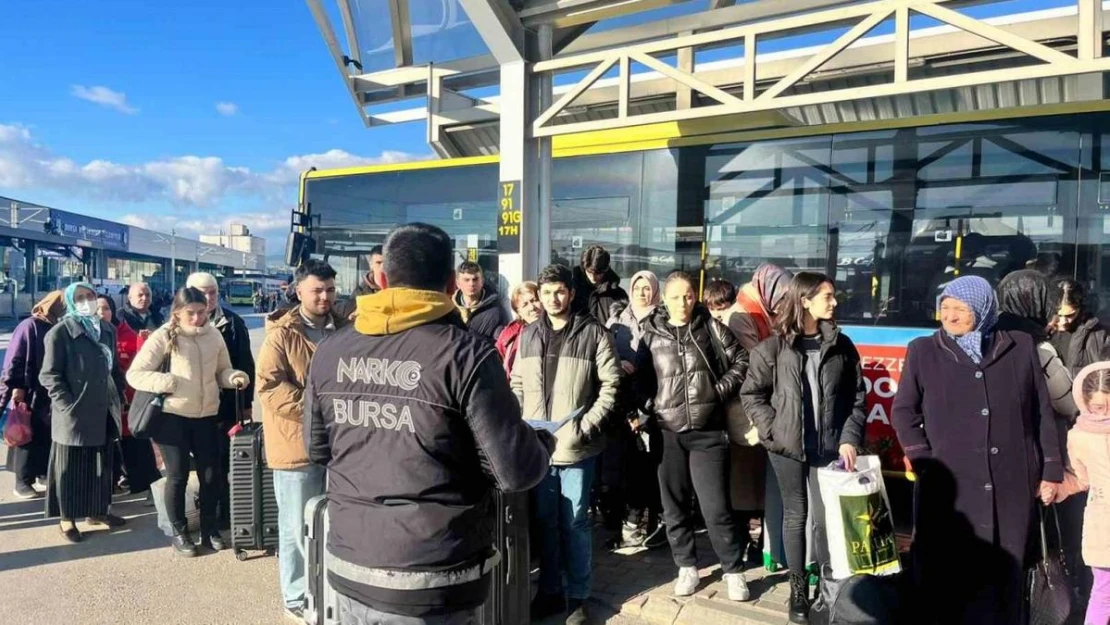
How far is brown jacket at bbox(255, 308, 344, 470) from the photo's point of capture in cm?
371

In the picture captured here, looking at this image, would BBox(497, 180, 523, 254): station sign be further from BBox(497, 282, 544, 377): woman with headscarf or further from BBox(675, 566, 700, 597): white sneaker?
BBox(675, 566, 700, 597): white sneaker

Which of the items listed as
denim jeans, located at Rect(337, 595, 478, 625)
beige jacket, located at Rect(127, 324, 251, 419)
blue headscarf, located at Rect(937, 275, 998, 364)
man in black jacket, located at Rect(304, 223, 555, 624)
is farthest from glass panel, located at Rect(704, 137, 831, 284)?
denim jeans, located at Rect(337, 595, 478, 625)

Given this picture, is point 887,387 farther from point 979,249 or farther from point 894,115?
point 894,115

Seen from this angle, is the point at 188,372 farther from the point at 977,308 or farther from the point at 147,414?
the point at 977,308

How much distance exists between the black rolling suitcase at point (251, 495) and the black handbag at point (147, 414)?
0.48 m

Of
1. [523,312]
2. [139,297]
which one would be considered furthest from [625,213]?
[139,297]

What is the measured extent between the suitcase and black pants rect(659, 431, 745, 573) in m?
2.19

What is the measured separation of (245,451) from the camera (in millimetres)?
4453

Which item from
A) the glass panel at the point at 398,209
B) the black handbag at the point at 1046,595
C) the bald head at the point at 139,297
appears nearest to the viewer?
the black handbag at the point at 1046,595

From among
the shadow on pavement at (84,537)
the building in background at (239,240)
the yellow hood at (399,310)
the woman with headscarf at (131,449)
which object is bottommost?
the shadow on pavement at (84,537)

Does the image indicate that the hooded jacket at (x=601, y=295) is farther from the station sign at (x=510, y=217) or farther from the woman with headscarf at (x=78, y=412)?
the woman with headscarf at (x=78, y=412)

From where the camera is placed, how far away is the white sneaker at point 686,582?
156 inches

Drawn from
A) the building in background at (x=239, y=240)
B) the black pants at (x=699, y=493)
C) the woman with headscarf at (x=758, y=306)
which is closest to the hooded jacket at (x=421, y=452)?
the black pants at (x=699, y=493)

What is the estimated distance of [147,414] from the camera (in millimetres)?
4438
